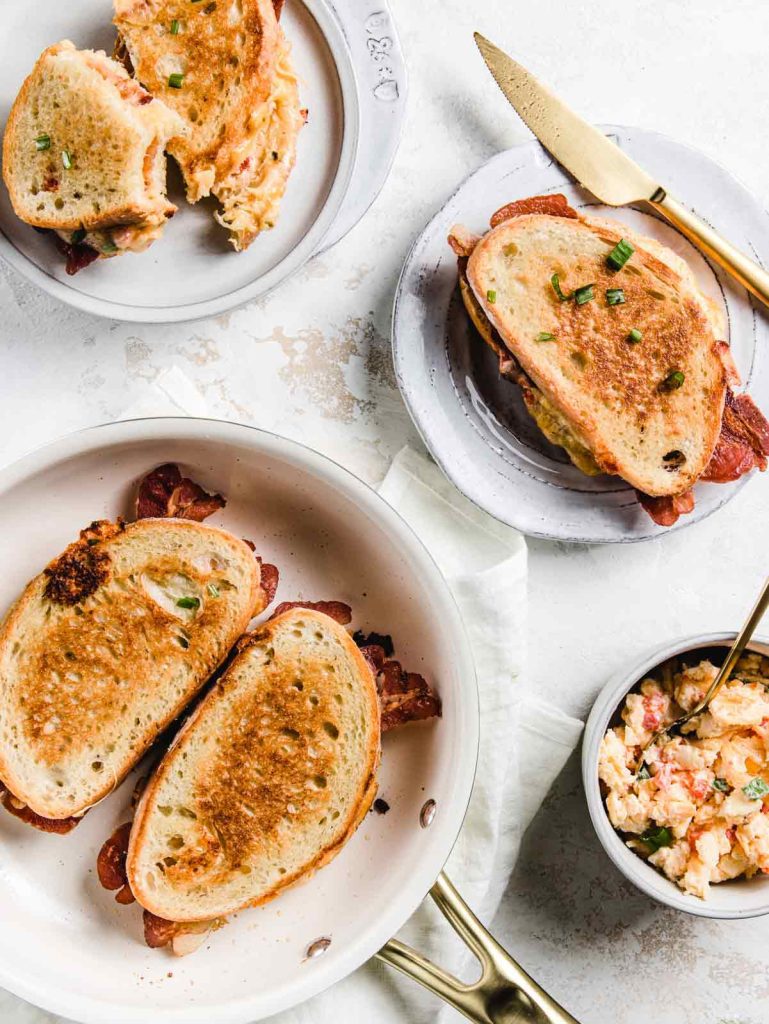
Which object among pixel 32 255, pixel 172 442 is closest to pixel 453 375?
pixel 172 442

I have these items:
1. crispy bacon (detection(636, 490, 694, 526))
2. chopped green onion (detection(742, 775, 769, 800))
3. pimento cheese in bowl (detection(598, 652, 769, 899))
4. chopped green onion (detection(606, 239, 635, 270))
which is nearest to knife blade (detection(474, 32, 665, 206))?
chopped green onion (detection(606, 239, 635, 270))

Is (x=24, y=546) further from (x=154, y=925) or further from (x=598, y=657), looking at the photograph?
(x=598, y=657)

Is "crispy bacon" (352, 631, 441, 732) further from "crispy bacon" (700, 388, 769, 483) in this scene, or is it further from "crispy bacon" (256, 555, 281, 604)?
"crispy bacon" (700, 388, 769, 483)

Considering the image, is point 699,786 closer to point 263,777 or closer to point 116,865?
point 263,777

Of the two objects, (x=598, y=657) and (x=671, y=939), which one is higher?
(x=598, y=657)

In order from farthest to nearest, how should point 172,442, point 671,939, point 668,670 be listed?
point 671,939 → point 668,670 → point 172,442

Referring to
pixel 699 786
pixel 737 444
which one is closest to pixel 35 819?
pixel 699 786

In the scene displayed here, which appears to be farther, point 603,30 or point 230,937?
point 603,30
